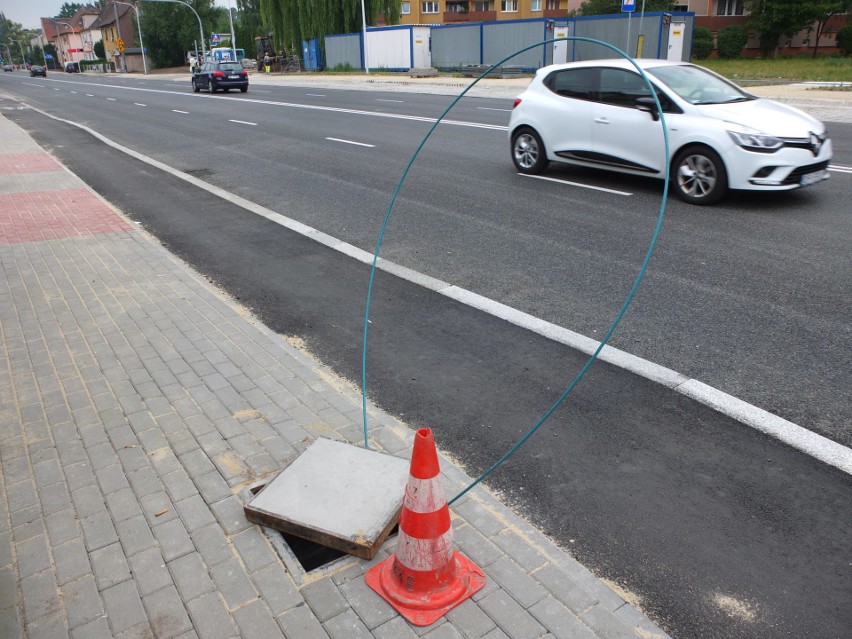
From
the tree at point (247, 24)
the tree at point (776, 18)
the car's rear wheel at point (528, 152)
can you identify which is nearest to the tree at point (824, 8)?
the tree at point (776, 18)

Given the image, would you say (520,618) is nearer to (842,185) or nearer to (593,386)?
(593,386)

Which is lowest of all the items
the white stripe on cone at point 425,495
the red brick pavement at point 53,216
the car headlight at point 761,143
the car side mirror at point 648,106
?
the red brick pavement at point 53,216

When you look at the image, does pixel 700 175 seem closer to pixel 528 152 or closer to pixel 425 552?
pixel 528 152

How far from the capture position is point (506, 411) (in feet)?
14.2

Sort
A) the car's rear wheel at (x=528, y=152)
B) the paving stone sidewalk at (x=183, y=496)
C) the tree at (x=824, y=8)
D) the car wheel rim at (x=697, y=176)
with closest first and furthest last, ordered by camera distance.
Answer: the paving stone sidewalk at (x=183, y=496) → the car wheel rim at (x=697, y=176) → the car's rear wheel at (x=528, y=152) → the tree at (x=824, y=8)

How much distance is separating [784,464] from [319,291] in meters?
4.24

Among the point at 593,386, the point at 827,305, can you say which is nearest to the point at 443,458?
the point at 593,386

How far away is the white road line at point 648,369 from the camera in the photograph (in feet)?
12.7

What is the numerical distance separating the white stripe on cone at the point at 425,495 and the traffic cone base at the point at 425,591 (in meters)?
0.26

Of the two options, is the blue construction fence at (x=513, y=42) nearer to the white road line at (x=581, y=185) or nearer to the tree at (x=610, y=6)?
the tree at (x=610, y=6)

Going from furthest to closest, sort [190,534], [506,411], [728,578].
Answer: [506,411] → [190,534] → [728,578]

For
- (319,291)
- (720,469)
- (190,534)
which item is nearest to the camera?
(190,534)

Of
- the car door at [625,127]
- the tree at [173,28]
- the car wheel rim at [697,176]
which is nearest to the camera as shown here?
the car wheel rim at [697,176]

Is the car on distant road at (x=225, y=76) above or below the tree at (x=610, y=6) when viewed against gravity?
below
